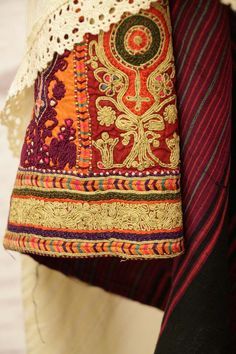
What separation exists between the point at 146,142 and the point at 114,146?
0.04 metres

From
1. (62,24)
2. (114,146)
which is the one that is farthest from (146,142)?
(62,24)

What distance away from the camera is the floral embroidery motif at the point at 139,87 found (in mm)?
475

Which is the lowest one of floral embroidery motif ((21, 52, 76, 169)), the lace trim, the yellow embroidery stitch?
the yellow embroidery stitch

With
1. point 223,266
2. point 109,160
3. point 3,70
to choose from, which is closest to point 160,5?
point 109,160

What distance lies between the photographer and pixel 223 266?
1.51ft

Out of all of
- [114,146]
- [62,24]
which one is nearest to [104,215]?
[114,146]

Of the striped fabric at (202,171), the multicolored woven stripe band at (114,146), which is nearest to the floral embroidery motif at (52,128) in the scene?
the multicolored woven stripe band at (114,146)

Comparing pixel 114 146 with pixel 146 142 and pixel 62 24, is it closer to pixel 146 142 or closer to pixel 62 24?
pixel 146 142

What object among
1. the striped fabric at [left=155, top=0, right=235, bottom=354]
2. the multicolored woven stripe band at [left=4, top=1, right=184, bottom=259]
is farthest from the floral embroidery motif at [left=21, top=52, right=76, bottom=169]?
the striped fabric at [left=155, top=0, right=235, bottom=354]

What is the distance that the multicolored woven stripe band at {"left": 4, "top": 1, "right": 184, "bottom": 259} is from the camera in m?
0.48

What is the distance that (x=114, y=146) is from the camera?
48cm

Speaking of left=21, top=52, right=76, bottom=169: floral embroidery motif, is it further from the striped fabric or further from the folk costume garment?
the striped fabric

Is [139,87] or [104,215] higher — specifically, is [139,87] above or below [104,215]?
above

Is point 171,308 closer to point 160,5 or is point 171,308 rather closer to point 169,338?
point 169,338
